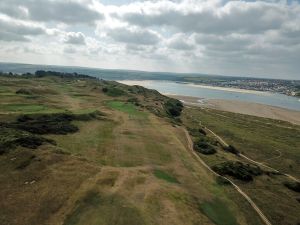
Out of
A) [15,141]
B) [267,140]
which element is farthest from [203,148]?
[267,140]

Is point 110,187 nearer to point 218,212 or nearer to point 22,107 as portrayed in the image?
point 218,212

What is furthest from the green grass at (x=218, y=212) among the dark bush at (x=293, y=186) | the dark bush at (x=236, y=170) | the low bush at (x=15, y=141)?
the low bush at (x=15, y=141)

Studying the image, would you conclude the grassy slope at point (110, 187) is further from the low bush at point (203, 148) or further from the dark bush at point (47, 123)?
the low bush at point (203, 148)

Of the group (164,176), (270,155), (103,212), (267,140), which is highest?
(103,212)

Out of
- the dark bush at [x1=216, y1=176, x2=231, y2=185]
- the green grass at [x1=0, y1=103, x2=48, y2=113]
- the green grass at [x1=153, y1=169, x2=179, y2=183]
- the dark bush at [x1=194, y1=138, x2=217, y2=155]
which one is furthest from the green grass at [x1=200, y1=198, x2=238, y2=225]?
the green grass at [x1=0, y1=103, x2=48, y2=113]

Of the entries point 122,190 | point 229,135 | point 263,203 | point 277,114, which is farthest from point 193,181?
point 277,114

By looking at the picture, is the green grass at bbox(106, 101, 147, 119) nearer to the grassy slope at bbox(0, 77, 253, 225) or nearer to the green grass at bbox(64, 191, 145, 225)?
the grassy slope at bbox(0, 77, 253, 225)
